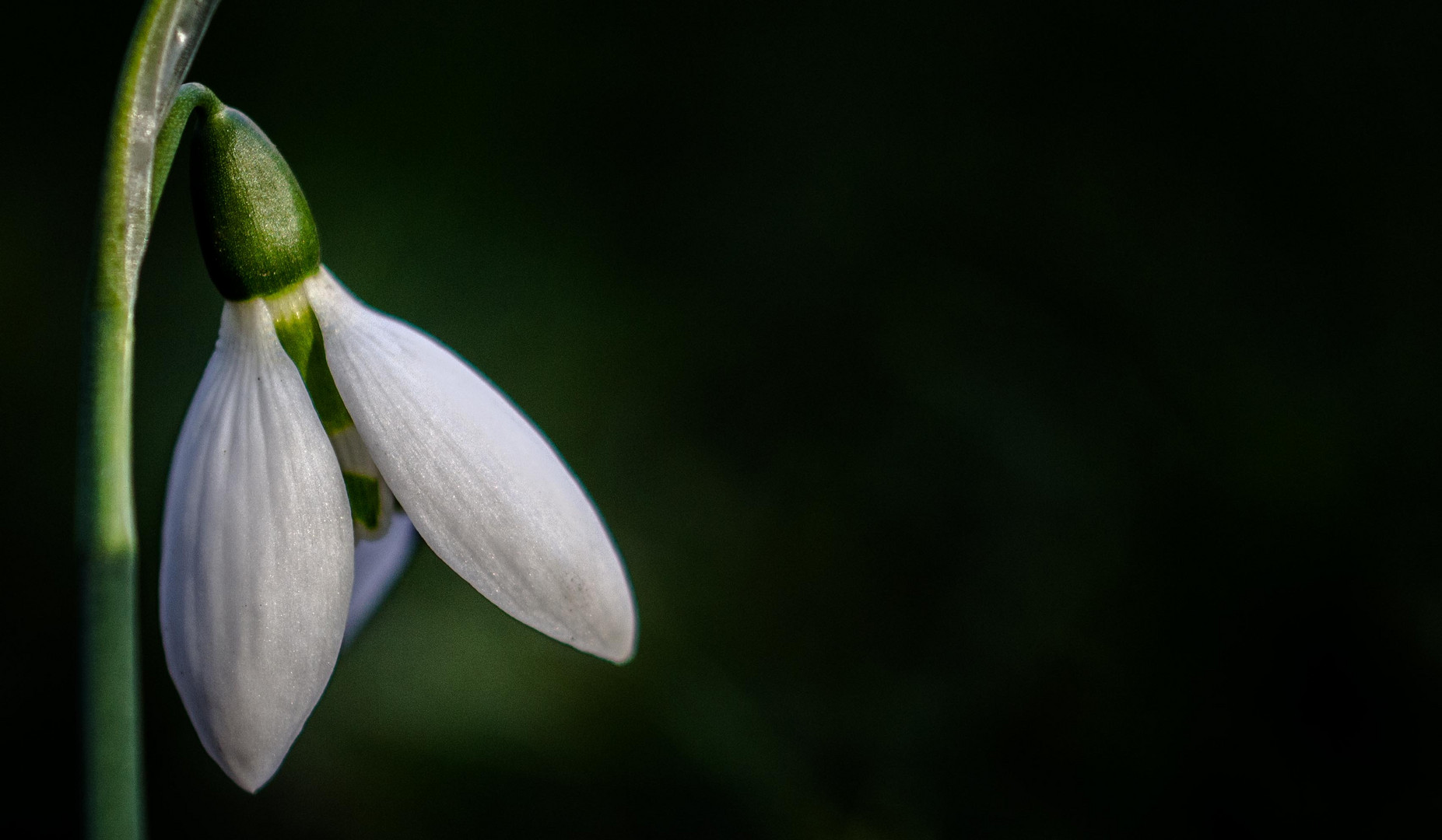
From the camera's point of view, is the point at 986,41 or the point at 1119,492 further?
the point at 986,41

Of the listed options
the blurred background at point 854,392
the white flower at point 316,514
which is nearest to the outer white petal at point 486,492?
the white flower at point 316,514

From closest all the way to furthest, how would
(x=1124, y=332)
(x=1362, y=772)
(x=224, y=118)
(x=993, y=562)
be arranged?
(x=224, y=118), (x=1362, y=772), (x=993, y=562), (x=1124, y=332)

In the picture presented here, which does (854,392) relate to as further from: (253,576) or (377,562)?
(253,576)

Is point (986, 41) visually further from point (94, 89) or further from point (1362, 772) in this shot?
point (94, 89)

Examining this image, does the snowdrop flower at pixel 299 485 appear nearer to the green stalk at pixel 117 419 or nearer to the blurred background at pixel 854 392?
the green stalk at pixel 117 419

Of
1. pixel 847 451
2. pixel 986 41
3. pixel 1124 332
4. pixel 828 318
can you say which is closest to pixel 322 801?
pixel 847 451

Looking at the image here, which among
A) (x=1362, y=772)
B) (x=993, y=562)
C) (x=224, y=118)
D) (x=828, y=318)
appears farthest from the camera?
(x=828, y=318)
